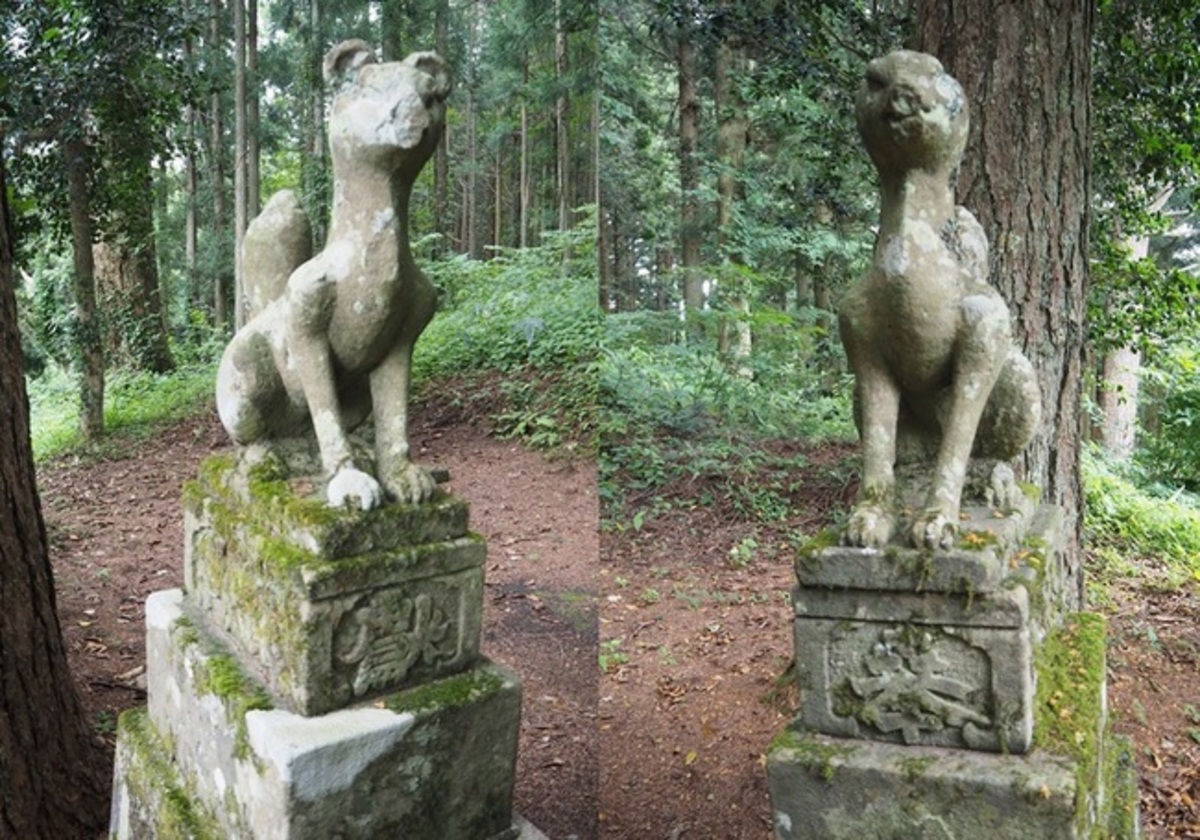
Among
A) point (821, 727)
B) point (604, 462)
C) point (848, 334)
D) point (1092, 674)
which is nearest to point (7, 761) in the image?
point (821, 727)

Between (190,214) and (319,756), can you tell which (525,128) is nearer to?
(190,214)

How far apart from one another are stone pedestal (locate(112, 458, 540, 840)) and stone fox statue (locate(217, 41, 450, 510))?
0.13m

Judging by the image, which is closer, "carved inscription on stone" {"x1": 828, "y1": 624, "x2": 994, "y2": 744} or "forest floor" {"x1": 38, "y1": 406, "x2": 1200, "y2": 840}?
"carved inscription on stone" {"x1": 828, "y1": 624, "x2": 994, "y2": 744}

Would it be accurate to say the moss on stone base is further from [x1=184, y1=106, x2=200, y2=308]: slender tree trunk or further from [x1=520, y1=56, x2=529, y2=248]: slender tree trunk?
Result: [x1=184, y1=106, x2=200, y2=308]: slender tree trunk

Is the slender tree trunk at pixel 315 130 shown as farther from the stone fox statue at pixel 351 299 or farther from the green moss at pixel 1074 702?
the green moss at pixel 1074 702

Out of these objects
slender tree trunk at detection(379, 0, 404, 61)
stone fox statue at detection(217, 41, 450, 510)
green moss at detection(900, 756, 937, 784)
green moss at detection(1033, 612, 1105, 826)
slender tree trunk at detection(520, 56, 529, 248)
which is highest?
slender tree trunk at detection(379, 0, 404, 61)

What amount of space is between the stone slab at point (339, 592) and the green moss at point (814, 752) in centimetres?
75

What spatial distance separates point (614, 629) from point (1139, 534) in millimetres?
3446

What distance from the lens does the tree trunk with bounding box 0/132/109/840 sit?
94.1 inches

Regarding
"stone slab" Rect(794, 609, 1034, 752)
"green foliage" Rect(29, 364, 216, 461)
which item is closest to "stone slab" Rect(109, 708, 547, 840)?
"stone slab" Rect(794, 609, 1034, 752)

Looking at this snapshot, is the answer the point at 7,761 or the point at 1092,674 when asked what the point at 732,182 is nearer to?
the point at 1092,674

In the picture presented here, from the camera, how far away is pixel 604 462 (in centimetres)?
561

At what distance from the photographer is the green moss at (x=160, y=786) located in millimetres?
1989

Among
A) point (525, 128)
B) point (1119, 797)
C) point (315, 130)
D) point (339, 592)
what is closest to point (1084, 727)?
point (1119, 797)
